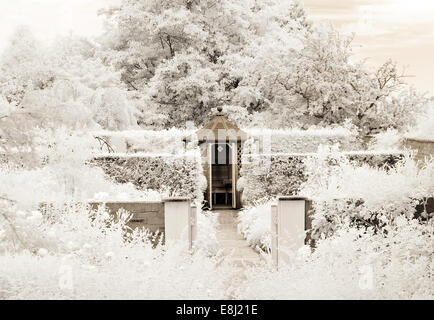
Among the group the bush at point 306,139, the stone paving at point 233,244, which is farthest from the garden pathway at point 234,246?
the bush at point 306,139

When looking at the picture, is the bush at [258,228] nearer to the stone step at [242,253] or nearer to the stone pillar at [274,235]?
the stone step at [242,253]

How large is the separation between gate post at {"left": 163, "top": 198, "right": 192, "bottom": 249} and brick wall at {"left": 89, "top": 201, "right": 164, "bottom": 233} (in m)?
0.07

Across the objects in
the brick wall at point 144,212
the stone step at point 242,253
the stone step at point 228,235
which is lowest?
the stone step at point 228,235

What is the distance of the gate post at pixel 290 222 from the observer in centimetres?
611

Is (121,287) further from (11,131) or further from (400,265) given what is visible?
(400,265)

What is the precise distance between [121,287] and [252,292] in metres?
1.04

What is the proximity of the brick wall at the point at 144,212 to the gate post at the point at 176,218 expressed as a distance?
0.22 feet

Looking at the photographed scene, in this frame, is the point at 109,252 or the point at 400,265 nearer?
the point at 400,265

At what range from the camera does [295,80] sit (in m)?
13.6

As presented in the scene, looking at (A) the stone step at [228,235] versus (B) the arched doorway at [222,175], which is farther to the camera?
(B) the arched doorway at [222,175]

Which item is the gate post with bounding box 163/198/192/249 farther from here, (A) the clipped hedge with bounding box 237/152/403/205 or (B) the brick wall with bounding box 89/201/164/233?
(A) the clipped hedge with bounding box 237/152/403/205

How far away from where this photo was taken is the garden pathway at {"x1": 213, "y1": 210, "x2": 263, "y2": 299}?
6633 millimetres

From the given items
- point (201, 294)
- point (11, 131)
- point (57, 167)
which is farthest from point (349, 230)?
point (57, 167)

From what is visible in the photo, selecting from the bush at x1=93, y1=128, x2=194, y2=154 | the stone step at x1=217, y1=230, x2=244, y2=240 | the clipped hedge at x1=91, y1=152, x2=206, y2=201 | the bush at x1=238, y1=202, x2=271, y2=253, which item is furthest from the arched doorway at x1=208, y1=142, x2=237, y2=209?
the bush at x1=238, y1=202, x2=271, y2=253
